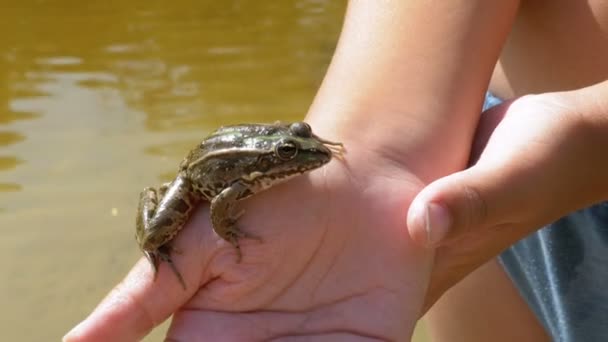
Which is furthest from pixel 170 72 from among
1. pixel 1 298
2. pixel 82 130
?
pixel 1 298

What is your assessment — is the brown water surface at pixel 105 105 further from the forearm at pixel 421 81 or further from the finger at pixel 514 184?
the finger at pixel 514 184

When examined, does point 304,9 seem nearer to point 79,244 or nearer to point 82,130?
Answer: point 82,130

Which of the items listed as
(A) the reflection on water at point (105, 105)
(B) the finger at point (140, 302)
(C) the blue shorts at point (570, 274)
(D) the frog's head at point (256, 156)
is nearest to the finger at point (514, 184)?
(C) the blue shorts at point (570, 274)

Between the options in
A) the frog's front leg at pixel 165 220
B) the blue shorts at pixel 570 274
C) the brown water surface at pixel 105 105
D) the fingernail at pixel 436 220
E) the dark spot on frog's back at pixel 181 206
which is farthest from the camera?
the brown water surface at pixel 105 105

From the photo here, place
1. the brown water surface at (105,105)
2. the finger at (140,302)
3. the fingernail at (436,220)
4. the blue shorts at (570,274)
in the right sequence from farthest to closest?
1. the brown water surface at (105,105)
2. the blue shorts at (570,274)
3. the finger at (140,302)
4. the fingernail at (436,220)

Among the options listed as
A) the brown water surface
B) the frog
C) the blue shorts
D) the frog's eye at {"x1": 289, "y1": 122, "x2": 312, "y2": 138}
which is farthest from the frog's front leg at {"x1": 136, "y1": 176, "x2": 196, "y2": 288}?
the brown water surface

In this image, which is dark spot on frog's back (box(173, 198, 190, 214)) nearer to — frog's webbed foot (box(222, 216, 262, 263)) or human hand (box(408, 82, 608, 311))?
frog's webbed foot (box(222, 216, 262, 263))
